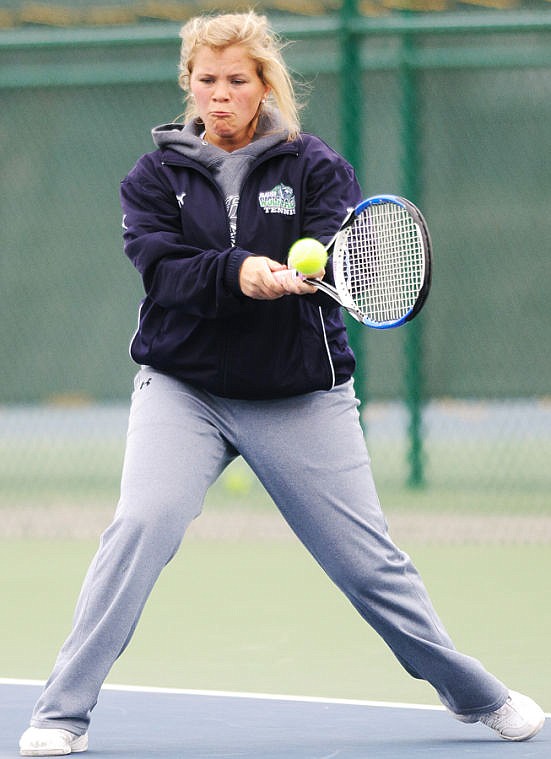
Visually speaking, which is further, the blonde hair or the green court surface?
the green court surface

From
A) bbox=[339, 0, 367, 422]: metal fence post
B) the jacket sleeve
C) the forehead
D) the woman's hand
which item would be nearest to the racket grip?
the woman's hand

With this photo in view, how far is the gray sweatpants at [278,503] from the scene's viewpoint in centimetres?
358

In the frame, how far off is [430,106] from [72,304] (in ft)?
5.81

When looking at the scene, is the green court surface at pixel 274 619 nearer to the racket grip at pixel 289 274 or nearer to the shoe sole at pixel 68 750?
the shoe sole at pixel 68 750

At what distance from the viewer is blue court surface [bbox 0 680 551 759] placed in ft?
12.2

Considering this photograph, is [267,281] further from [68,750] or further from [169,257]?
[68,750]

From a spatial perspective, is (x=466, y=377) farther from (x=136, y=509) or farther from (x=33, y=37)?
(x=136, y=509)

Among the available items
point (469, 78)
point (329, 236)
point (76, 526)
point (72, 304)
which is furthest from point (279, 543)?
point (329, 236)

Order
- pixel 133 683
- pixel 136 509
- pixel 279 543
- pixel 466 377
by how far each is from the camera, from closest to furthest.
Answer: pixel 136 509 → pixel 133 683 → pixel 279 543 → pixel 466 377

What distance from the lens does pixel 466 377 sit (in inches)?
291

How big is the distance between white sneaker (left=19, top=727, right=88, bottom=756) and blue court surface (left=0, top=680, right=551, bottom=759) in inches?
2.4

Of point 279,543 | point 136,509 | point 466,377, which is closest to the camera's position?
point 136,509

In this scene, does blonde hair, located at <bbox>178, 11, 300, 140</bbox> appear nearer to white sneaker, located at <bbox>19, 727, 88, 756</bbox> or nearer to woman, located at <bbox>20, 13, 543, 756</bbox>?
woman, located at <bbox>20, 13, 543, 756</bbox>

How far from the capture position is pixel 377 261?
3744 mm
